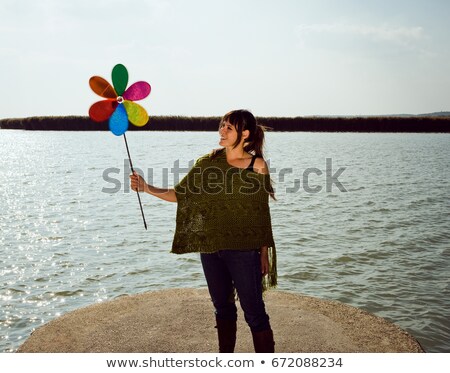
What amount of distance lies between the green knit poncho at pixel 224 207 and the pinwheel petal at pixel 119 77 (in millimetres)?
872

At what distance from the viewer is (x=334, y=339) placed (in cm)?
433

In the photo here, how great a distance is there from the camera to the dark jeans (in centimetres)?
317

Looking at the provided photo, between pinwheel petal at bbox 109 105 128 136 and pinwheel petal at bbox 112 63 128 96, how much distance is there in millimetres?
140

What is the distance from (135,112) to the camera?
150 inches

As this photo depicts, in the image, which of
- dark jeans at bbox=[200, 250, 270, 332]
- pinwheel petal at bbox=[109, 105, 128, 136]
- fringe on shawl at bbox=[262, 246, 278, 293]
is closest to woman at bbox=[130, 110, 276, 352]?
dark jeans at bbox=[200, 250, 270, 332]

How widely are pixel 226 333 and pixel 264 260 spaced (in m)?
0.59

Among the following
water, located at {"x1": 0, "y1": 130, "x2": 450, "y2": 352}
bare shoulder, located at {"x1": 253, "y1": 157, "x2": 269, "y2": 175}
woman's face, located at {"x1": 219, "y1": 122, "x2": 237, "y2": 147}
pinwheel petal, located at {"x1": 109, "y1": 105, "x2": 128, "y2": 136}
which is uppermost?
pinwheel petal, located at {"x1": 109, "y1": 105, "x2": 128, "y2": 136}

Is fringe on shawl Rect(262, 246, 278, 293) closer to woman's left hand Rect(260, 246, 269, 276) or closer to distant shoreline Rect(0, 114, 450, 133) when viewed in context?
woman's left hand Rect(260, 246, 269, 276)

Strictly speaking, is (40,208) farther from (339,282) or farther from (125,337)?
(125,337)

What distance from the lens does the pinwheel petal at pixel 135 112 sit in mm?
3777

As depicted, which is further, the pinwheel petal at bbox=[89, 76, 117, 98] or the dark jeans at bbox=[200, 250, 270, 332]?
the pinwheel petal at bbox=[89, 76, 117, 98]

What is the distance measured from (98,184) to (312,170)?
1002 centimetres

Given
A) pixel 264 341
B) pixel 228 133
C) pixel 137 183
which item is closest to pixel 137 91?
pixel 137 183

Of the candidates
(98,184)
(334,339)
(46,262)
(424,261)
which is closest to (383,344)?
(334,339)
